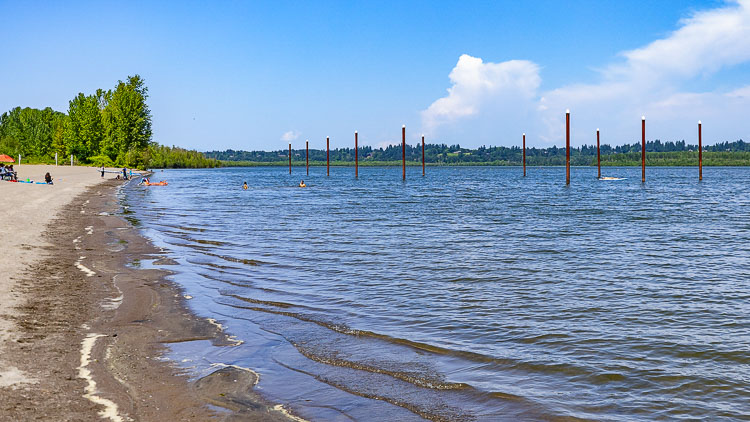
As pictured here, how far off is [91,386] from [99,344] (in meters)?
1.81

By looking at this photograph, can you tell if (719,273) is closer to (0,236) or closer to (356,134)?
(0,236)

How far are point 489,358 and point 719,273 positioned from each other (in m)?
10.0

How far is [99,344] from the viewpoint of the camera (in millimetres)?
8148

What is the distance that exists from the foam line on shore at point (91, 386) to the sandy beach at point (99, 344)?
0.01 metres

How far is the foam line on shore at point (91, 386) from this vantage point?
225 inches

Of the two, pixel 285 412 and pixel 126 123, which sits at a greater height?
pixel 126 123

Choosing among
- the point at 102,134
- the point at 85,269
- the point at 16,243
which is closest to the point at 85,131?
the point at 102,134

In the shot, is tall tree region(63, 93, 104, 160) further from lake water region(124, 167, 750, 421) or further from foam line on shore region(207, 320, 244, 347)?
foam line on shore region(207, 320, 244, 347)

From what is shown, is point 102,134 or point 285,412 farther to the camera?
point 102,134

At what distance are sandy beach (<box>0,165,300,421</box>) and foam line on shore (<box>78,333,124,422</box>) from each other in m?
0.01

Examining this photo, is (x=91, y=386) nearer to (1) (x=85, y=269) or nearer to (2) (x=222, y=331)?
(2) (x=222, y=331)

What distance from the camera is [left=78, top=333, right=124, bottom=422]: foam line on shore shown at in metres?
5.72

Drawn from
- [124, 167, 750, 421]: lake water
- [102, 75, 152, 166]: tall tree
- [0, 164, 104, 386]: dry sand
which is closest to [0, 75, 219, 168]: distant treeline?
[102, 75, 152, 166]: tall tree

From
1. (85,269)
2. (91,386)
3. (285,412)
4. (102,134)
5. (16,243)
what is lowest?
(285,412)
